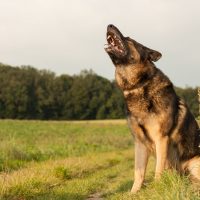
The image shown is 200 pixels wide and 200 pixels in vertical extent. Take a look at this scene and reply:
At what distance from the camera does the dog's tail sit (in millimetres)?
8469

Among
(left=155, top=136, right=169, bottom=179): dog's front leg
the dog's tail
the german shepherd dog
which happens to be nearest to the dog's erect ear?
the german shepherd dog

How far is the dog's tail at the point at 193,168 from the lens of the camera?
27.8ft

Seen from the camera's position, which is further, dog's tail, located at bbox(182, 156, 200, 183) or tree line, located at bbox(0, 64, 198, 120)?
tree line, located at bbox(0, 64, 198, 120)

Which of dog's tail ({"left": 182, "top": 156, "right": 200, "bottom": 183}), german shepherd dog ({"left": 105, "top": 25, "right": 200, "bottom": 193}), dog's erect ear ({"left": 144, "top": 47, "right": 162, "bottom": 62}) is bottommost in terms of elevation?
dog's tail ({"left": 182, "top": 156, "right": 200, "bottom": 183})

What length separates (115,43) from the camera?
8.59 metres

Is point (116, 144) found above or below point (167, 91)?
below

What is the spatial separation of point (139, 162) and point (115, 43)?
6.81ft

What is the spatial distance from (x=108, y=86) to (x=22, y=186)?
8563cm

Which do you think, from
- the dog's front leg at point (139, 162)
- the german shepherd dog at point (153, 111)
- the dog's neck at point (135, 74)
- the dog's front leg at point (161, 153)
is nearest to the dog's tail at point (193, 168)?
the german shepherd dog at point (153, 111)

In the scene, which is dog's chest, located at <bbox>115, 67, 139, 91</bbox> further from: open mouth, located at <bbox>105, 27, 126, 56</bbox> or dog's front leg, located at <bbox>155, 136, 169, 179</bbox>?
dog's front leg, located at <bbox>155, 136, 169, 179</bbox>

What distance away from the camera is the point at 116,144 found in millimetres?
28719

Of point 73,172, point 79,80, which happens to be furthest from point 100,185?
point 79,80

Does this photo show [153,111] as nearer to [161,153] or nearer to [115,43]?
[161,153]

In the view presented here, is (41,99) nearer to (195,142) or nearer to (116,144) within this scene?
(116,144)
